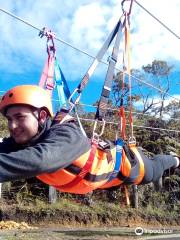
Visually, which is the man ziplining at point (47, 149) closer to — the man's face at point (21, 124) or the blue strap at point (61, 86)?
the man's face at point (21, 124)

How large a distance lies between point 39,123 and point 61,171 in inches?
10.1

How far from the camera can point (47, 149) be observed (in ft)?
5.81

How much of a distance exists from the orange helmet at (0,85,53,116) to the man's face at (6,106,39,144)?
0.11 ft

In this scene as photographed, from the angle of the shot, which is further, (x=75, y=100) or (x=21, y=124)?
(x=75, y=100)

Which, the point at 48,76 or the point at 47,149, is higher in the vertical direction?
the point at 48,76

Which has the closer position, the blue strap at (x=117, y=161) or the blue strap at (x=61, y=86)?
the blue strap at (x=117, y=161)

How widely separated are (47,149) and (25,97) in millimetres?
351

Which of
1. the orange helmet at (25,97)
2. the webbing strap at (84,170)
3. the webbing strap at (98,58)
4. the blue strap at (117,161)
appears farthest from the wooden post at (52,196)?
the orange helmet at (25,97)

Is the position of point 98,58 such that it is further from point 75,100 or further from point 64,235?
point 64,235

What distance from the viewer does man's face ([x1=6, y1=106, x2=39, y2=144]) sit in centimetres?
196

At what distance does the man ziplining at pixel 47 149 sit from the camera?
171 centimetres

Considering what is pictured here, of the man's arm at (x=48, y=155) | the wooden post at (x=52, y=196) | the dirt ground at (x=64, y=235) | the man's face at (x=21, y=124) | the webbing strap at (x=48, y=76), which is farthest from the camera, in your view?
the wooden post at (x=52, y=196)

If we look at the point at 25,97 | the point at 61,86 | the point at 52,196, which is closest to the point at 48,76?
the point at 61,86

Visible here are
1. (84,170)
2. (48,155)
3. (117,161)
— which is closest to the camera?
(48,155)
